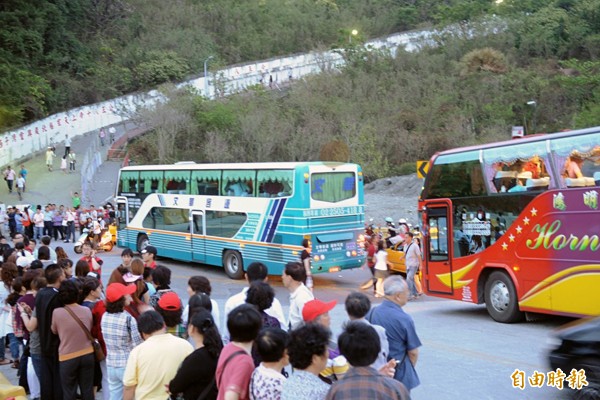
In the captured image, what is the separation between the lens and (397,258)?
19.3 meters

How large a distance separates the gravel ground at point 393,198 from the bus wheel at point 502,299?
49.6 feet

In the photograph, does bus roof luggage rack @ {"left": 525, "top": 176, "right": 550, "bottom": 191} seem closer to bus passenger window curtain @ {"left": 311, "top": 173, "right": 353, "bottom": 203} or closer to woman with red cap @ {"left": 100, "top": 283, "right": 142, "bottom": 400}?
bus passenger window curtain @ {"left": 311, "top": 173, "right": 353, "bottom": 203}

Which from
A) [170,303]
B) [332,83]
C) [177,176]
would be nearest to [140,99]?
[332,83]

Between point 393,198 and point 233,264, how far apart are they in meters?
14.8

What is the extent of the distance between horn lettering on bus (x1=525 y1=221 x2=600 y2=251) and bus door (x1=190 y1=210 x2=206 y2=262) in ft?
37.4

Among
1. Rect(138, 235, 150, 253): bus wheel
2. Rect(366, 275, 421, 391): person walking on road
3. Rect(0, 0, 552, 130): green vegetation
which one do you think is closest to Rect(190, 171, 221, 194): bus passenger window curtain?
Rect(138, 235, 150, 253): bus wheel

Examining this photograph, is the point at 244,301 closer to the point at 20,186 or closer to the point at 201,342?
the point at 201,342

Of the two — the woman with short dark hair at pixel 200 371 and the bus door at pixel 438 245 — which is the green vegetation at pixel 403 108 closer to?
the bus door at pixel 438 245

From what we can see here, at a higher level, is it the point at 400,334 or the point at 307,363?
the point at 307,363

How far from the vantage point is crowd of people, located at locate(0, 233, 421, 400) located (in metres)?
4.29

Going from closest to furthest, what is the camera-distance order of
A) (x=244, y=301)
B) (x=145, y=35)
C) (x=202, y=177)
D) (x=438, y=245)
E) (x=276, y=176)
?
(x=244, y=301), (x=438, y=245), (x=276, y=176), (x=202, y=177), (x=145, y=35)

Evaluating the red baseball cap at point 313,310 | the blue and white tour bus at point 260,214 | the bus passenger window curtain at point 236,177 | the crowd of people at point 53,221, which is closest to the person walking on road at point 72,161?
the crowd of people at point 53,221

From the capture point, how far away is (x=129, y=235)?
81.1ft

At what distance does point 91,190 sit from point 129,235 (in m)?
12.3
